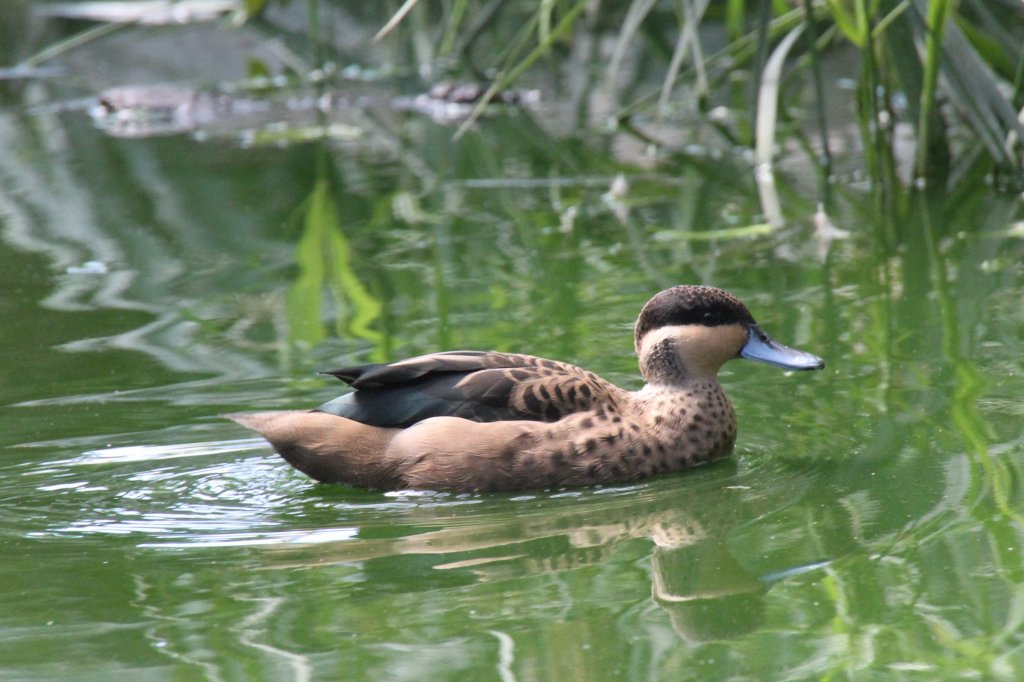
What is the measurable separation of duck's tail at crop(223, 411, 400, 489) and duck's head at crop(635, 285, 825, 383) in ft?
3.45

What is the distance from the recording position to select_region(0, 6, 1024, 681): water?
3.98 m

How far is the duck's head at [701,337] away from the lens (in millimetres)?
5793

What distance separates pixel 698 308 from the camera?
5.80 m

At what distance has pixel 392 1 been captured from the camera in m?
12.1

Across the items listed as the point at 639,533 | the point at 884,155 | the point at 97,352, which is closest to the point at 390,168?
the point at 884,155

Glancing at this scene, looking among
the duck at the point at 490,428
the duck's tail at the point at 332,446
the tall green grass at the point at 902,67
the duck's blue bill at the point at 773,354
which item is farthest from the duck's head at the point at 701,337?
the tall green grass at the point at 902,67

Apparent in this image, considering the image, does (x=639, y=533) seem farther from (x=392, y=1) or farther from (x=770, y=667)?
(x=392, y=1)

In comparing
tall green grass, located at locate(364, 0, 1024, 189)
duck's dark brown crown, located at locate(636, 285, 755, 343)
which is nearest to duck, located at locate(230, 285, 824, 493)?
duck's dark brown crown, located at locate(636, 285, 755, 343)

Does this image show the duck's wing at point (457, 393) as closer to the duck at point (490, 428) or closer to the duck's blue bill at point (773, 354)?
the duck at point (490, 428)

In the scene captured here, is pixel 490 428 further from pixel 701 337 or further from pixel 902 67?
pixel 902 67

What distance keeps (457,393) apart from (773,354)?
1.17 metres

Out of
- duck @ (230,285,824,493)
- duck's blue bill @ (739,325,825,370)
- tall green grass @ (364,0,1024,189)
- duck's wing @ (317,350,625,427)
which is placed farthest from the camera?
tall green grass @ (364,0,1024,189)

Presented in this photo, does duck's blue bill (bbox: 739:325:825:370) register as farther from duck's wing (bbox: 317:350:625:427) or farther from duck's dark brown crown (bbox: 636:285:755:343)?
duck's wing (bbox: 317:350:625:427)

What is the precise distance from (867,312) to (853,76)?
8.45 m
